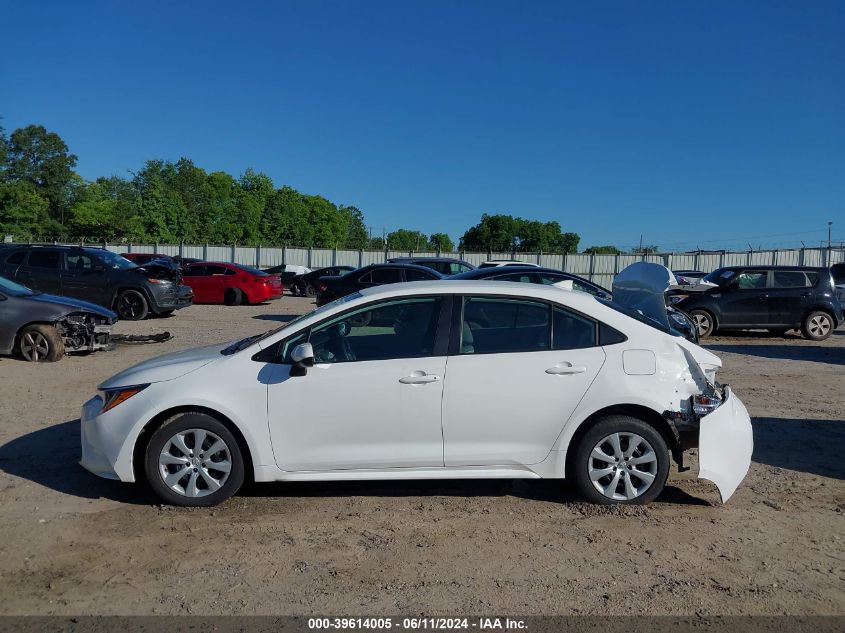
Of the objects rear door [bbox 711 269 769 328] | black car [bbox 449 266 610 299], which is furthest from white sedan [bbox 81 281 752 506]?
rear door [bbox 711 269 769 328]

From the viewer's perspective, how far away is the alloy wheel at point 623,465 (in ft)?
15.5

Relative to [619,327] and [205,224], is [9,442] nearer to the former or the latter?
[619,327]

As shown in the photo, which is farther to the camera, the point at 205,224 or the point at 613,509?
the point at 205,224

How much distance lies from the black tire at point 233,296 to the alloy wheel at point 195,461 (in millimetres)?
18035

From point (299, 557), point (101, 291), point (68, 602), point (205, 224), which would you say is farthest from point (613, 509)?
point (205, 224)

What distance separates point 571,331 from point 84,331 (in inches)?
341

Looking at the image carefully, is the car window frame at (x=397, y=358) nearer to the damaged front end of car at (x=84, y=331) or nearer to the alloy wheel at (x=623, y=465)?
the alloy wheel at (x=623, y=465)

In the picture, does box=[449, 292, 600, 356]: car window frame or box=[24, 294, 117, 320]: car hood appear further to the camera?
box=[24, 294, 117, 320]: car hood

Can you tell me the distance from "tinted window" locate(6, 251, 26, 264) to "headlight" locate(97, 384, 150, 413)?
42.9 feet

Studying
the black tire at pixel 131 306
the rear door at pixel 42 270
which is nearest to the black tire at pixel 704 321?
the black tire at pixel 131 306

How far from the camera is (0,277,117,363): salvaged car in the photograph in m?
10.2

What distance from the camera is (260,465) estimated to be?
A: 4.70 metres

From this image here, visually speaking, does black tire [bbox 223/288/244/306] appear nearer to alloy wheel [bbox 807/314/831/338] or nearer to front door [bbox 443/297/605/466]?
alloy wheel [bbox 807/314/831/338]

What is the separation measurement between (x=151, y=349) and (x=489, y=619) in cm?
1006
